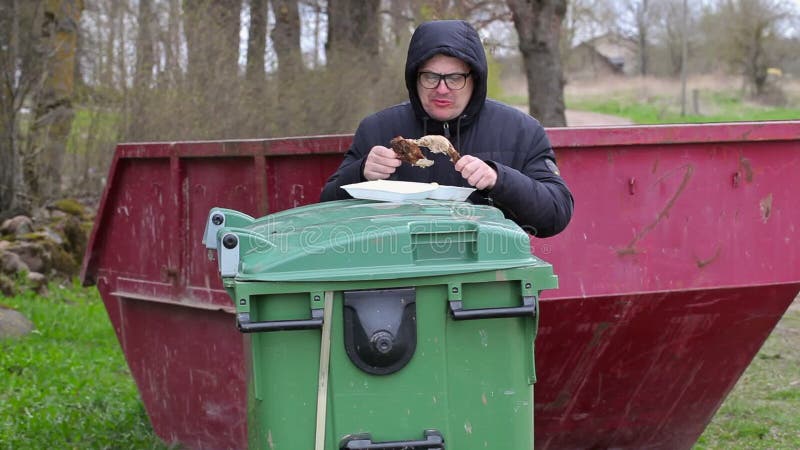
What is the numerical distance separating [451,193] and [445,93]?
0.44m

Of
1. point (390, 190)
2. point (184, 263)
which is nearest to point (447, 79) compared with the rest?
point (390, 190)

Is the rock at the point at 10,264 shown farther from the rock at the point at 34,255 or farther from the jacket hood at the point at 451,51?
the jacket hood at the point at 451,51

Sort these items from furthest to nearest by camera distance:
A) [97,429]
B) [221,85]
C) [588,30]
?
[588,30] → [221,85] → [97,429]

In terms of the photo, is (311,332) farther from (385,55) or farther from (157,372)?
(385,55)

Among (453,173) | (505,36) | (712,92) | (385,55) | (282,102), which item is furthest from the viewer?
(712,92)

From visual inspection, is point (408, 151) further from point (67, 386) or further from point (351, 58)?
point (351, 58)

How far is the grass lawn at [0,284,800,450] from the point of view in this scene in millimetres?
6191

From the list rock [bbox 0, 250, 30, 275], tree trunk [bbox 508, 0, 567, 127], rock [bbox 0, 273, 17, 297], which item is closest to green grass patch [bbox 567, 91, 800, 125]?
tree trunk [bbox 508, 0, 567, 127]

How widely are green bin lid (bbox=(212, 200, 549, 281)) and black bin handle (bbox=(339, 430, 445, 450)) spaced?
0.45 m

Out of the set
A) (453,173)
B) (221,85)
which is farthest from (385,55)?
(453,173)

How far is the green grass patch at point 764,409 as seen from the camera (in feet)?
20.1

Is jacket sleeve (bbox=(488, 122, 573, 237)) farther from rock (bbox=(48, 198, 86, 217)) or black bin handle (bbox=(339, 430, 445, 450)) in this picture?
rock (bbox=(48, 198, 86, 217))

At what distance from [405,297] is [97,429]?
371cm

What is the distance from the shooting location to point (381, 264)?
10.6 ft
